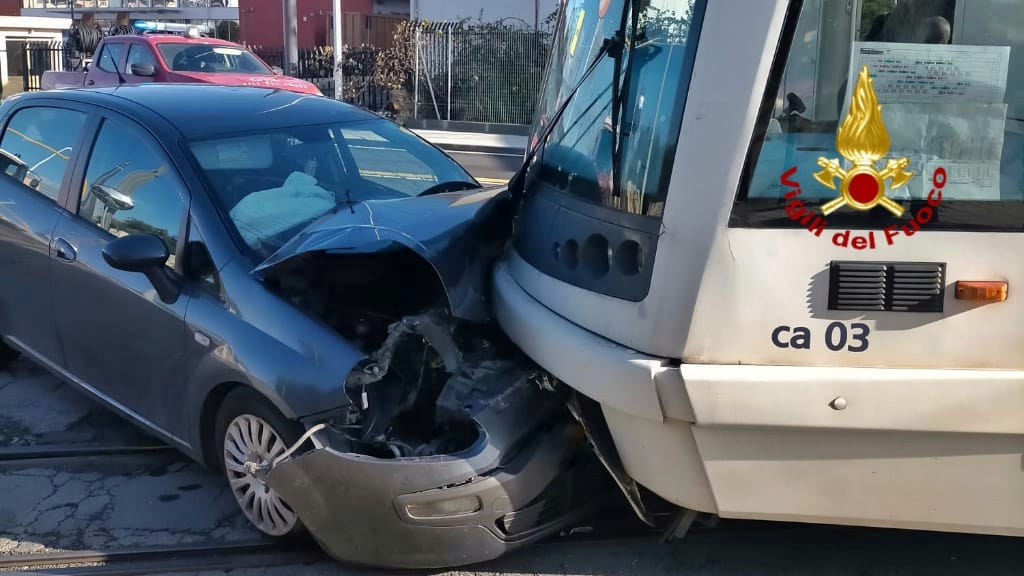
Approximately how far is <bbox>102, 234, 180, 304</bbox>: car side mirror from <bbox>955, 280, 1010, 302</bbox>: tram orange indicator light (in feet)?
9.55

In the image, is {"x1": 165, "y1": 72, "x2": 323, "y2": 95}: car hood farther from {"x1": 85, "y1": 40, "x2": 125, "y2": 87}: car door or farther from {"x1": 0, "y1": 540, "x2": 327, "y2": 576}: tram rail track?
{"x1": 0, "y1": 540, "x2": 327, "y2": 576}: tram rail track

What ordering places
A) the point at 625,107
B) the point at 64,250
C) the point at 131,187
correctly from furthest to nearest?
the point at 64,250 → the point at 131,187 → the point at 625,107

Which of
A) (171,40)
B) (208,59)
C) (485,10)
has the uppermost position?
(485,10)

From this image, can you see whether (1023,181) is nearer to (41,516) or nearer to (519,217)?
(519,217)

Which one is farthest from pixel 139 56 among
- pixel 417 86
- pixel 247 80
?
pixel 417 86

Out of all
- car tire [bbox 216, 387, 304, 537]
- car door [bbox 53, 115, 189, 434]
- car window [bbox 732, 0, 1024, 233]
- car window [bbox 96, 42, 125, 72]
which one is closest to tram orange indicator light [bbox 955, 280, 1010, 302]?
car window [bbox 732, 0, 1024, 233]

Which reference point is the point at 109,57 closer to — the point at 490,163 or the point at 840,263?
the point at 490,163

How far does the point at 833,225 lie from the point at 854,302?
0.22m

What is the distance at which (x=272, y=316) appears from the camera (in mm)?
3684

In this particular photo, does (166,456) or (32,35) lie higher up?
(32,35)

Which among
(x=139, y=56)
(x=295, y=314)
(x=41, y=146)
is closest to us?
(x=295, y=314)

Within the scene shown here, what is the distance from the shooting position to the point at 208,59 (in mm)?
17359

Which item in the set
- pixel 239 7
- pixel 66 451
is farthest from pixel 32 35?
pixel 66 451

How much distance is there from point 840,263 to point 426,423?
1.67 m
